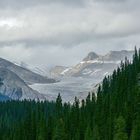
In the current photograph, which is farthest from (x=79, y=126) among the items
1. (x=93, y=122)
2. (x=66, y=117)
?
(x=66, y=117)

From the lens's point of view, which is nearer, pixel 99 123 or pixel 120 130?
pixel 120 130

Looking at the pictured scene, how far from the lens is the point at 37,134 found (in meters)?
180

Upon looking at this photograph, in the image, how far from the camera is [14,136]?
195625mm

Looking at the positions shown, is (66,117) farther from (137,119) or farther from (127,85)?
(137,119)

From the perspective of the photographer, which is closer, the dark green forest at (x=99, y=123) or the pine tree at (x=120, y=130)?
the pine tree at (x=120, y=130)

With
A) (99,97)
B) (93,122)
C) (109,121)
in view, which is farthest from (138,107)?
(99,97)

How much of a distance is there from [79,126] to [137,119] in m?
37.7

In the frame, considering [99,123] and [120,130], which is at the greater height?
[99,123]

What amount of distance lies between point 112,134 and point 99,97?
57.9 metres

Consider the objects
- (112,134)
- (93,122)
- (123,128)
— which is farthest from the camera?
(93,122)

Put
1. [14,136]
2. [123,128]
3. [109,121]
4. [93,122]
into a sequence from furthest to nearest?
[14,136], [93,122], [109,121], [123,128]

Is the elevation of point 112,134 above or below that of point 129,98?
below

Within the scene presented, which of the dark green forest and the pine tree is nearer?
the pine tree

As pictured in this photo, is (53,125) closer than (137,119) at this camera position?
No
